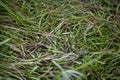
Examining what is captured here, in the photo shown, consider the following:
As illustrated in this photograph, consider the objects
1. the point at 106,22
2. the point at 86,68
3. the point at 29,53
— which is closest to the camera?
the point at 86,68

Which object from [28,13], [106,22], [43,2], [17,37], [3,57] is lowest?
[3,57]

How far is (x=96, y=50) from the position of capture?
53.8 inches

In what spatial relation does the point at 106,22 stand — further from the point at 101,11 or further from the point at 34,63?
the point at 34,63

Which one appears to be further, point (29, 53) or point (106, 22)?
point (106, 22)

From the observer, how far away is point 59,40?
142cm

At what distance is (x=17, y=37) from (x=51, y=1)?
1.63 feet

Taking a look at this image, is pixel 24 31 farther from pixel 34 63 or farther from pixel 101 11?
pixel 101 11

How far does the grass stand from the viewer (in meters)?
1.19

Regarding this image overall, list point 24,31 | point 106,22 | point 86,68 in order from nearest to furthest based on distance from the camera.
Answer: point 86,68
point 24,31
point 106,22

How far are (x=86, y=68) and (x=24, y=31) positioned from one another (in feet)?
1.50

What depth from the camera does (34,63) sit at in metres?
1.22

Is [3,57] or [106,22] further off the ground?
[106,22]

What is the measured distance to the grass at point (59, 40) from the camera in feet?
3.92

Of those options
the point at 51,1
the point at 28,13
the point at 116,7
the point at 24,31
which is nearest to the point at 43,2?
the point at 51,1
